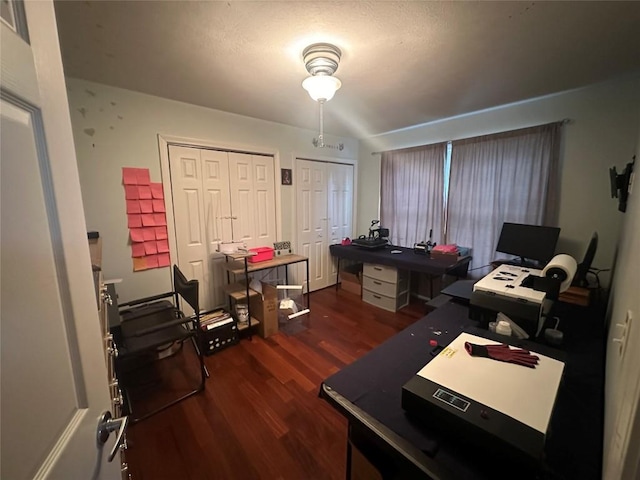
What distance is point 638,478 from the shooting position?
0.41 metres

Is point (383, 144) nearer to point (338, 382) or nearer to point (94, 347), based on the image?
point (338, 382)

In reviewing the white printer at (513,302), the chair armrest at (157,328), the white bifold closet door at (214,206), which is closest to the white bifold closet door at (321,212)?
the white bifold closet door at (214,206)

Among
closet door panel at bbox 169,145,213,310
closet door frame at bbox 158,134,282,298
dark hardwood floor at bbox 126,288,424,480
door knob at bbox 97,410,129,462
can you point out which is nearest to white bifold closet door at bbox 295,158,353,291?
closet door frame at bbox 158,134,282,298

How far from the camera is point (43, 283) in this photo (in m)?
0.47

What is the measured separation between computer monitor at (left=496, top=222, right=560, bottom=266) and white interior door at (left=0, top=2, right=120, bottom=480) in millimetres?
3041

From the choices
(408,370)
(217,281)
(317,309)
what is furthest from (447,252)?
(217,281)

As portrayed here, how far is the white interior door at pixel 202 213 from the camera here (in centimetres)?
255

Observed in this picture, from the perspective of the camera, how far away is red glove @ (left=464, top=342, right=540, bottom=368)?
898mm

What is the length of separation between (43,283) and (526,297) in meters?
1.78

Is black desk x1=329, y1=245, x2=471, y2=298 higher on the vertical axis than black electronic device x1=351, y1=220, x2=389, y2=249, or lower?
lower

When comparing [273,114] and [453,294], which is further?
[273,114]

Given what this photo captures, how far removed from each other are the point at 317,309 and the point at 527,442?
2776 mm

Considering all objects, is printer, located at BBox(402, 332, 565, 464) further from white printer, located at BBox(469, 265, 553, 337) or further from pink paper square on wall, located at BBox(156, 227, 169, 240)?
pink paper square on wall, located at BBox(156, 227, 169, 240)

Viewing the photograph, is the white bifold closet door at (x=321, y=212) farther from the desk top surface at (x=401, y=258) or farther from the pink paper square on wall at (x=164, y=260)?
the pink paper square on wall at (x=164, y=260)
